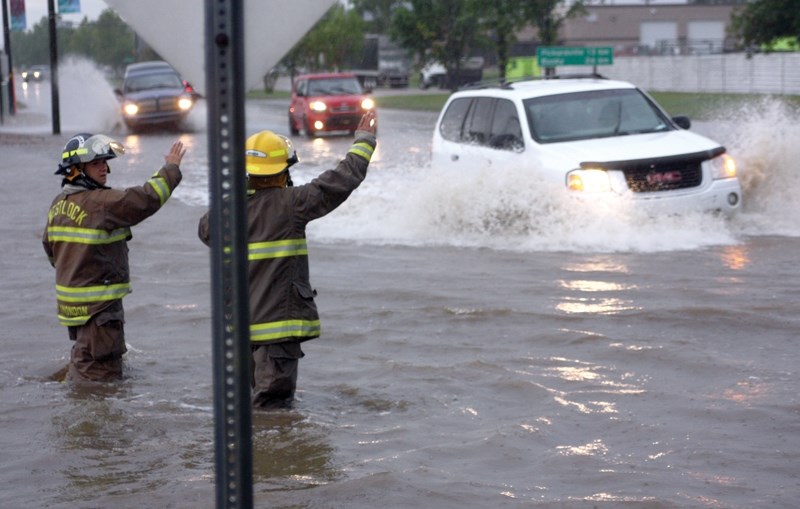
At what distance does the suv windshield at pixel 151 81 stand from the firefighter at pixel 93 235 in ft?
88.6

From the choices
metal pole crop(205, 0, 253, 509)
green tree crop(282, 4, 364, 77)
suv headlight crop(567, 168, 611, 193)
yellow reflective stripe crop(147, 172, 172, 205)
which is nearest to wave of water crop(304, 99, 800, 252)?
suv headlight crop(567, 168, 611, 193)

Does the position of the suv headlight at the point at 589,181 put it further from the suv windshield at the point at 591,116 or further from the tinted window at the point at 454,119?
the tinted window at the point at 454,119

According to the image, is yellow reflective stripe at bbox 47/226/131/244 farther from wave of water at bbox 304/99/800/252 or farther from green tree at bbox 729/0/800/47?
green tree at bbox 729/0/800/47

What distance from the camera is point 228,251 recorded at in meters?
2.74

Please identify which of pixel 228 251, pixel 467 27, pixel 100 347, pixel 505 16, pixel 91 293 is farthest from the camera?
pixel 467 27

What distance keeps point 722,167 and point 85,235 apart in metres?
7.32

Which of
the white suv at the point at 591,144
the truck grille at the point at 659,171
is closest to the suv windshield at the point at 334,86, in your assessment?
the white suv at the point at 591,144

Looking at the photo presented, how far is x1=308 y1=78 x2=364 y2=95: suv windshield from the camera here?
31.4 metres

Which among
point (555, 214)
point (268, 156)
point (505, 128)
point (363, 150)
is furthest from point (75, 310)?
point (505, 128)

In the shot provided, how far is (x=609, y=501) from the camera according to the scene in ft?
16.8

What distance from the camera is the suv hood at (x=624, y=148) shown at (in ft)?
38.2

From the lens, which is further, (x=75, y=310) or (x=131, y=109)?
(x=131, y=109)

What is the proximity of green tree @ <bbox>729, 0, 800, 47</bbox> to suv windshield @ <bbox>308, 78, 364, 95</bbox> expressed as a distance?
48.0 feet

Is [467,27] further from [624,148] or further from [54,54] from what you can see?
[624,148]
